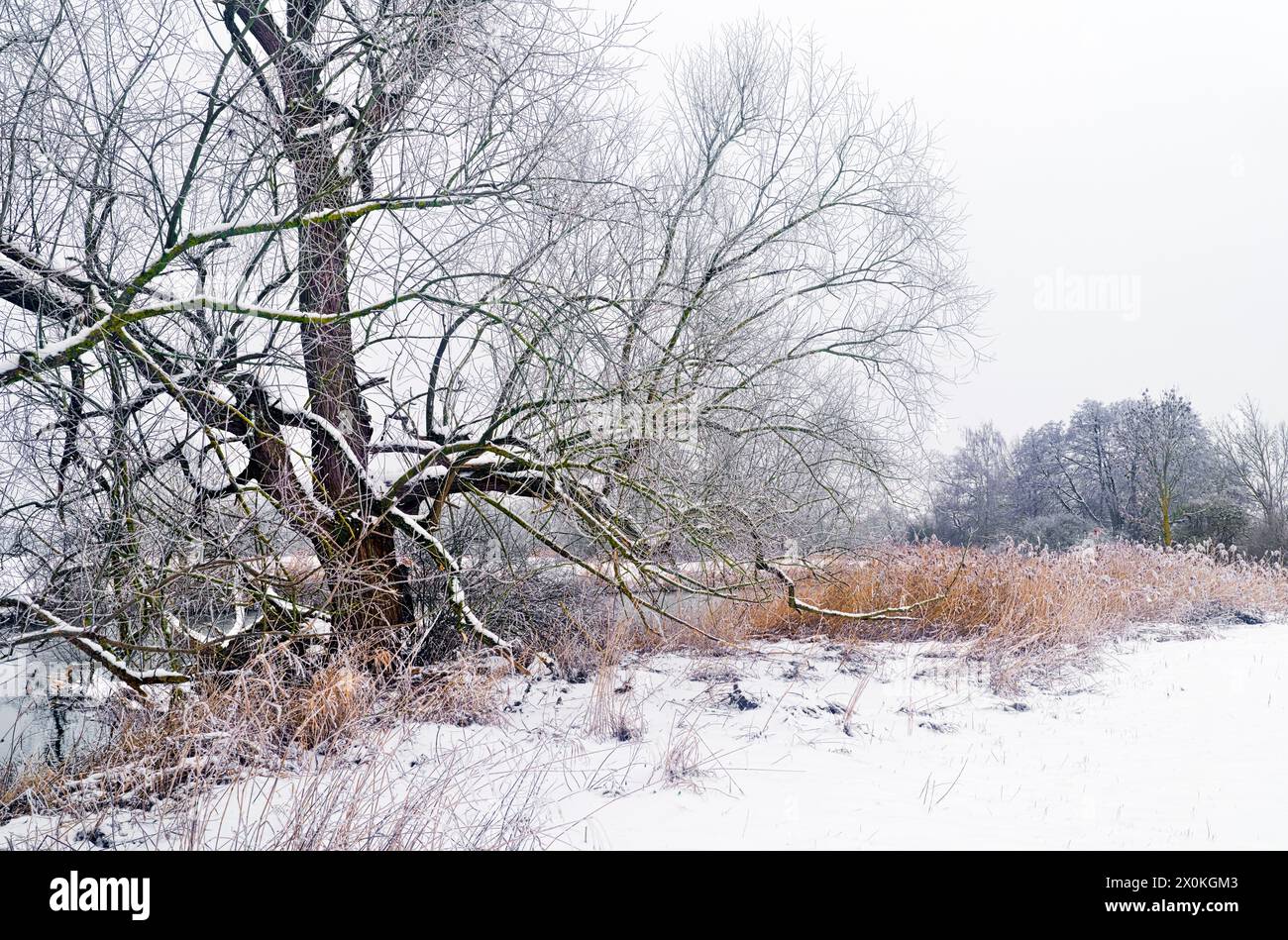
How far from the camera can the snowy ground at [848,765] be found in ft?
9.41

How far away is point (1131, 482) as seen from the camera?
26438mm

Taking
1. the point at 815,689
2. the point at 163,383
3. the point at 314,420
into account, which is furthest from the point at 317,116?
the point at 815,689

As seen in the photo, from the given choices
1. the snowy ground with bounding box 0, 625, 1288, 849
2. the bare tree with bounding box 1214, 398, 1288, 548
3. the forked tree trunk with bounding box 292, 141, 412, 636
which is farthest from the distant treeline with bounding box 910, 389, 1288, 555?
the forked tree trunk with bounding box 292, 141, 412, 636

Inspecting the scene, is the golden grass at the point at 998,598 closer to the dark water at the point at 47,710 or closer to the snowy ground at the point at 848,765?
the snowy ground at the point at 848,765

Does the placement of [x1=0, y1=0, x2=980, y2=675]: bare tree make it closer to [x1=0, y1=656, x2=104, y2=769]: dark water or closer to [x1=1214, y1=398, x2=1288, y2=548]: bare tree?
[x1=0, y1=656, x2=104, y2=769]: dark water

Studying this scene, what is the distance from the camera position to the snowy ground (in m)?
2.87

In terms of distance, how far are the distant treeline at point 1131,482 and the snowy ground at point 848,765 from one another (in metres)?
11.0

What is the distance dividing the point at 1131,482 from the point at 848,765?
2784 centimetres

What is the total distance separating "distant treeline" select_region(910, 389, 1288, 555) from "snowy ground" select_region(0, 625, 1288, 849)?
11009mm

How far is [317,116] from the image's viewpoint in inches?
152

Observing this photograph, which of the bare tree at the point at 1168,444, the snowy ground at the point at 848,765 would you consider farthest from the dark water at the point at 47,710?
the bare tree at the point at 1168,444

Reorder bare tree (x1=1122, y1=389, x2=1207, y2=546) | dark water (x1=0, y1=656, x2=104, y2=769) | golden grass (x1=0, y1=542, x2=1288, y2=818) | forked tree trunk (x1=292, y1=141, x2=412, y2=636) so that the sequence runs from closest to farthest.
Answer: golden grass (x1=0, y1=542, x2=1288, y2=818)
forked tree trunk (x1=292, y1=141, x2=412, y2=636)
dark water (x1=0, y1=656, x2=104, y2=769)
bare tree (x1=1122, y1=389, x2=1207, y2=546)

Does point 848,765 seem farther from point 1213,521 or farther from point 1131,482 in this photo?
point 1131,482
